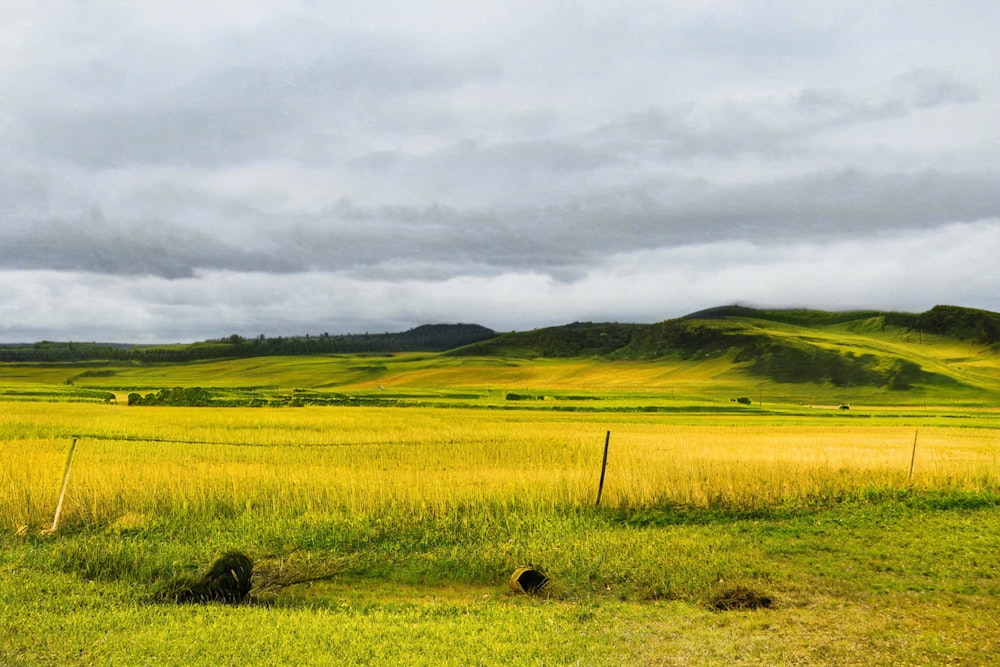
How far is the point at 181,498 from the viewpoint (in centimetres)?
1806

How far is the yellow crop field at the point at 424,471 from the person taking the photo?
1806 cm

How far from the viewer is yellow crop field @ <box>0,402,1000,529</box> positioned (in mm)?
18062

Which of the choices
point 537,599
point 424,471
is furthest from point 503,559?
point 424,471

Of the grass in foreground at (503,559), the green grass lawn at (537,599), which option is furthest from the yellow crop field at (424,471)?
the green grass lawn at (537,599)

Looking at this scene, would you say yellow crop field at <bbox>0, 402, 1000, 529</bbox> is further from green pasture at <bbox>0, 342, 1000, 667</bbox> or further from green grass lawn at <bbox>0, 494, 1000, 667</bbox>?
green grass lawn at <bbox>0, 494, 1000, 667</bbox>

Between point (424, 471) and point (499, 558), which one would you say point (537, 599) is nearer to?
point (499, 558)

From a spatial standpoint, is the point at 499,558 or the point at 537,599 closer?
the point at 537,599

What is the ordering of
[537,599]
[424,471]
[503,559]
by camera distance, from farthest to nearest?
[424,471]
[503,559]
[537,599]

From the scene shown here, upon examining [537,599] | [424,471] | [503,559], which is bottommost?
[537,599]

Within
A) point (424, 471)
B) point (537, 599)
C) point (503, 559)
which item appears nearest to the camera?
point (537, 599)

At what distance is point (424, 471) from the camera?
76.8ft

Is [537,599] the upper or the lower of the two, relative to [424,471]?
lower

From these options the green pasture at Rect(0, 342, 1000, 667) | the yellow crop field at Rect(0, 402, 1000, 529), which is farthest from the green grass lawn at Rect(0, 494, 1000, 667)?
the yellow crop field at Rect(0, 402, 1000, 529)

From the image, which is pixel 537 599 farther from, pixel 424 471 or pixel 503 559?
pixel 424 471
